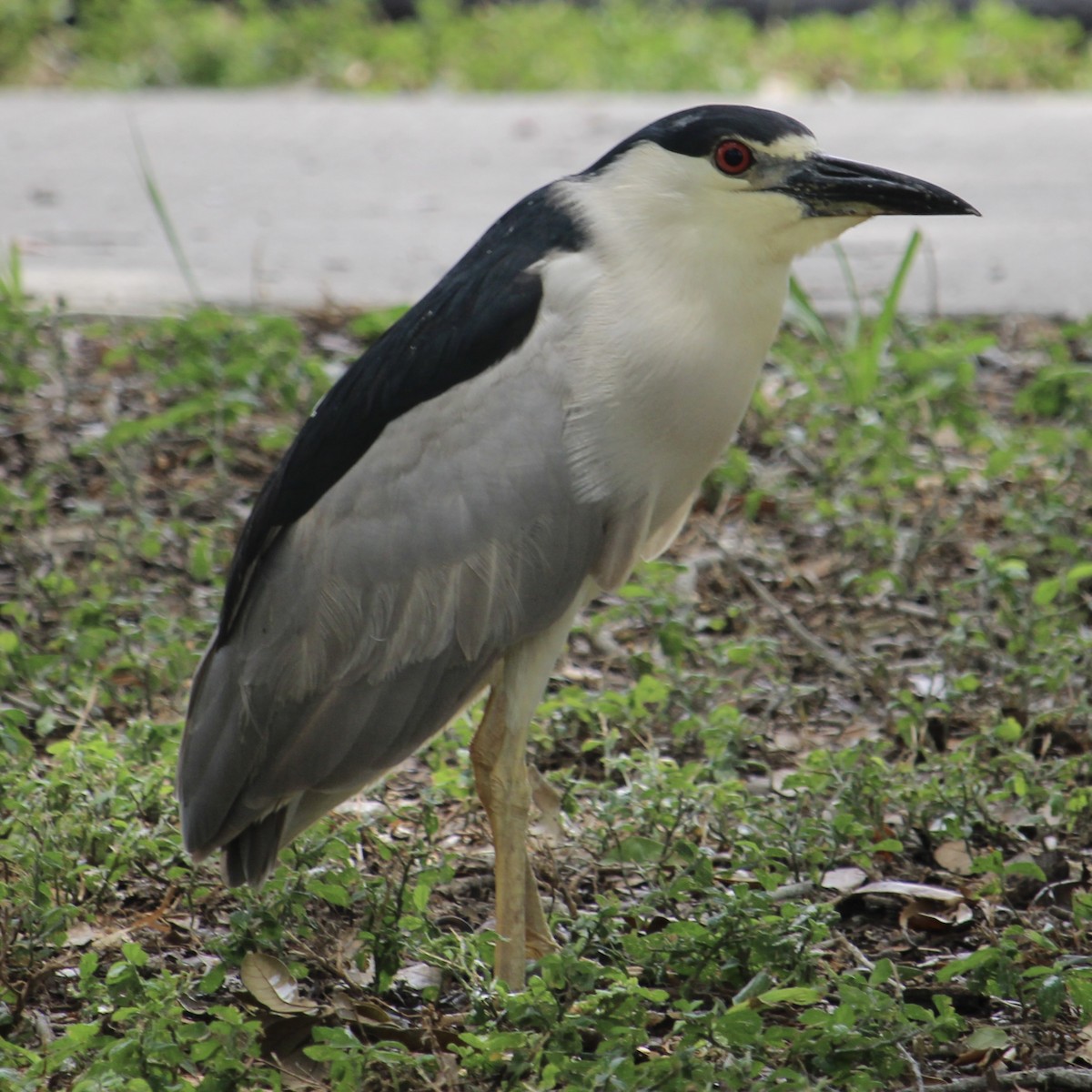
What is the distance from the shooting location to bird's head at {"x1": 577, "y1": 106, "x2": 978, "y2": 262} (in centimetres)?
274

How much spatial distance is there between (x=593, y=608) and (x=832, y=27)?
590 centimetres

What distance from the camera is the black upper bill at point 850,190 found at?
2742 millimetres

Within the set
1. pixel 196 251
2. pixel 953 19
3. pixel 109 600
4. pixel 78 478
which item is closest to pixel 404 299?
pixel 196 251

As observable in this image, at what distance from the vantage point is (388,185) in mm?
7430

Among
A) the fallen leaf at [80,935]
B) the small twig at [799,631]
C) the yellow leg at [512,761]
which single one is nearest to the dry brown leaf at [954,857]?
the small twig at [799,631]

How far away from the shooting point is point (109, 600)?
13.2ft

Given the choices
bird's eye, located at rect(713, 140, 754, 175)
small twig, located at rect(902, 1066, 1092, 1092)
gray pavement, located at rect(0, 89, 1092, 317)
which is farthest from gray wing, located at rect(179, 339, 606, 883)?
gray pavement, located at rect(0, 89, 1092, 317)

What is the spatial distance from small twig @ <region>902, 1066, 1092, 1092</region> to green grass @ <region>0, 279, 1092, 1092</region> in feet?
0.19

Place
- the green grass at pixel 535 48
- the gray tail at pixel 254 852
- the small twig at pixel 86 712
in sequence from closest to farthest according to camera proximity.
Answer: the gray tail at pixel 254 852
the small twig at pixel 86 712
the green grass at pixel 535 48

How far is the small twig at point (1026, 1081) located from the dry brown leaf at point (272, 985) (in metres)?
0.93

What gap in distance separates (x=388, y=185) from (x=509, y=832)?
16.4 ft

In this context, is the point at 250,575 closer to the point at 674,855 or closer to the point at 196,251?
the point at 674,855

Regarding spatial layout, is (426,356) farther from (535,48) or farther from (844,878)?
(535,48)

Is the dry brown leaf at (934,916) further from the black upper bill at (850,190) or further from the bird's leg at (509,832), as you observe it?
the black upper bill at (850,190)
